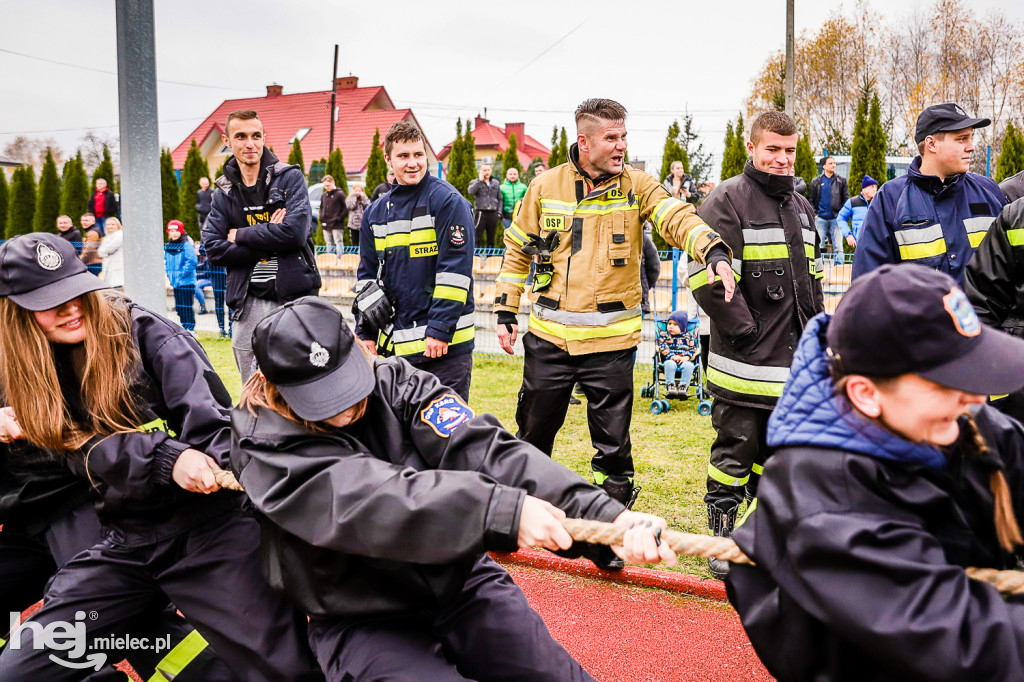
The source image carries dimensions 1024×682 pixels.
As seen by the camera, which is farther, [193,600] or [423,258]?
[423,258]

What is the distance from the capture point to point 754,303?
14.8 feet

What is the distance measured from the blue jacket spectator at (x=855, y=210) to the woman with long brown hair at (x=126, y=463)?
11.8 m

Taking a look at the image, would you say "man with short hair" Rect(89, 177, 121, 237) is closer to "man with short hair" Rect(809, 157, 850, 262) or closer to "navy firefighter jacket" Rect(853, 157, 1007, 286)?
Result: "man with short hair" Rect(809, 157, 850, 262)

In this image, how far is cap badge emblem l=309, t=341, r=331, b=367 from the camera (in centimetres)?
248

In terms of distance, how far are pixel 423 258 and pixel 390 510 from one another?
118 inches

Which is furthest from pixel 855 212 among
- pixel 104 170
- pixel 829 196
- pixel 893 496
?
pixel 104 170

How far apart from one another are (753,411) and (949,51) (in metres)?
40.9

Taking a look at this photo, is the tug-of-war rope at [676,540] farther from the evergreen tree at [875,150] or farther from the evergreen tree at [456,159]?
the evergreen tree at [456,159]

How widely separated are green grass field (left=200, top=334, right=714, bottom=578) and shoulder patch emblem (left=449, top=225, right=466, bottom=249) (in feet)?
6.59

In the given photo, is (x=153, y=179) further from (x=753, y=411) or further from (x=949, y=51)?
(x=949, y=51)

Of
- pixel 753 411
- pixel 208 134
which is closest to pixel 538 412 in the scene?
pixel 753 411

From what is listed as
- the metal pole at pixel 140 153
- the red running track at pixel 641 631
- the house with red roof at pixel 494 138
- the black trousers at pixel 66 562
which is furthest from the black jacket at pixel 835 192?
the house with red roof at pixel 494 138

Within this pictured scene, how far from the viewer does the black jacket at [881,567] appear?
174 centimetres

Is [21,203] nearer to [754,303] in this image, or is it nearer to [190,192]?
[190,192]
